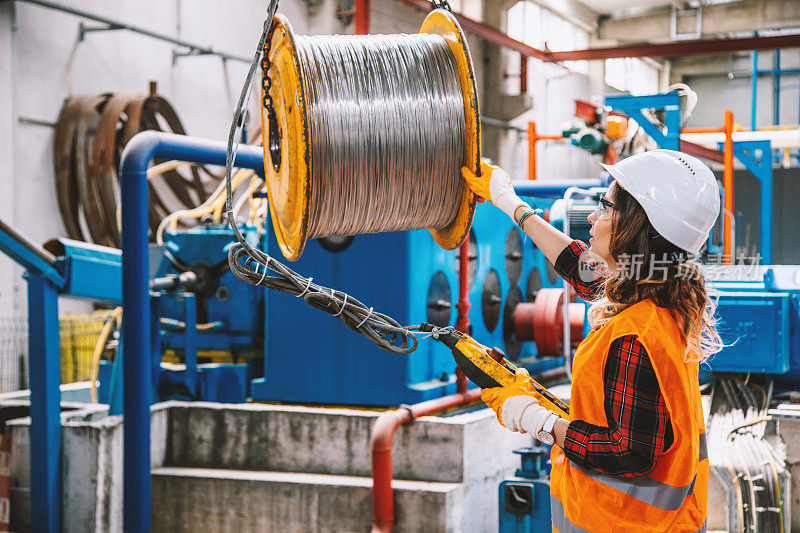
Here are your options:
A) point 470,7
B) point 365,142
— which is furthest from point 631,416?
point 470,7

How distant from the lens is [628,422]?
191 cm

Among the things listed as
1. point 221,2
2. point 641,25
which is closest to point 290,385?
point 221,2

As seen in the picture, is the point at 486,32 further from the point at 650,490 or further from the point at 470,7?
the point at 650,490

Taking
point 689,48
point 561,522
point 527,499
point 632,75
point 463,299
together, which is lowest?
point 527,499

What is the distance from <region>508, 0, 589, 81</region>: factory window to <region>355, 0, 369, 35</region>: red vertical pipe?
6342mm

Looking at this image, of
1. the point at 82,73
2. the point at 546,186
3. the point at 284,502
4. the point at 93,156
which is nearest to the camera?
the point at 284,502

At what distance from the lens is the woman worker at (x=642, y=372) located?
6.29 ft

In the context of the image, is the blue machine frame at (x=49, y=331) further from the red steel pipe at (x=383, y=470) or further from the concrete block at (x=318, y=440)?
the red steel pipe at (x=383, y=470)

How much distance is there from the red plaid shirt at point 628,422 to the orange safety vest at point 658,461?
23mm

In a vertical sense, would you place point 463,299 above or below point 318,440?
above

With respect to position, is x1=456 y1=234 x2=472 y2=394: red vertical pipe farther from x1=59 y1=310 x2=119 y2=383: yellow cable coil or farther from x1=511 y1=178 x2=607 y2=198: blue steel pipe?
x1=59 y1=310 x2=119 y2=383: yellow cable coil

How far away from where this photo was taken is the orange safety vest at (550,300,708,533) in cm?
193

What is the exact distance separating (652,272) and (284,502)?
10.9 feet

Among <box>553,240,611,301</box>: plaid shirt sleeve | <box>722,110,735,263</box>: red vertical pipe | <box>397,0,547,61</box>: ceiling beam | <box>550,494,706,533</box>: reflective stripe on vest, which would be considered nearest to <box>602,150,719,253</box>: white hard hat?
<box>553,240,611,301</box>: plaid shirt sleeve
